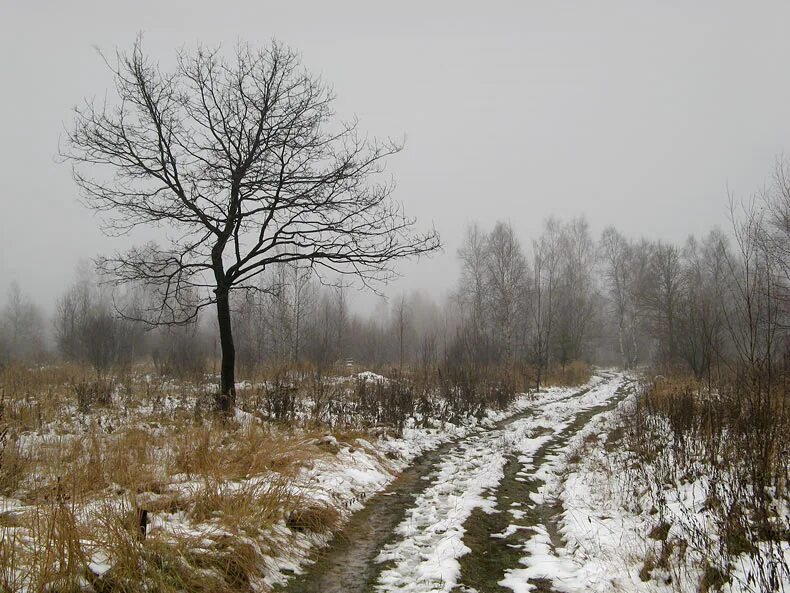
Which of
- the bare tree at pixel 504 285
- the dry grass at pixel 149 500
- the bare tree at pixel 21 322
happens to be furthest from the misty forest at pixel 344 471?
the bare tree at pixel 21 322

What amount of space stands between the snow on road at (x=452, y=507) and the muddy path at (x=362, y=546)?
0.38 feet

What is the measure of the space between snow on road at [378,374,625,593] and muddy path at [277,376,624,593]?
0.38 feet

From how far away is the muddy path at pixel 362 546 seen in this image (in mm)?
3727

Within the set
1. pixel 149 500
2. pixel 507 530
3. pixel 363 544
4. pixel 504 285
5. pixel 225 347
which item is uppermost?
pixel 504 285

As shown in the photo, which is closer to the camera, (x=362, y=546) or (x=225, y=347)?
(x=362, y=546)

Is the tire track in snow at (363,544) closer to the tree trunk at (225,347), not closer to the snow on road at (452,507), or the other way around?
the snow on road at (452,507)

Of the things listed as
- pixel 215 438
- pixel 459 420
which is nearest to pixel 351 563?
pixel 215 438

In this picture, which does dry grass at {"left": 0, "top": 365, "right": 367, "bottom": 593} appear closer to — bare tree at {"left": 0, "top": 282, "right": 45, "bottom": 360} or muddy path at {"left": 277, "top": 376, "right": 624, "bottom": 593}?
muddy path at {"left": 277, "top": 376, "right": 624, "bottom": 593}

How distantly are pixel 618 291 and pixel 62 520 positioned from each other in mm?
43982

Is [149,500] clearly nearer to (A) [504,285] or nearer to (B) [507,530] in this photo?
(B) [507,530]

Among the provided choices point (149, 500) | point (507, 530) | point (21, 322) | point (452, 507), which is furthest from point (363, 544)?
point (21, 322)

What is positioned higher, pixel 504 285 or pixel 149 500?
pixel 504 285

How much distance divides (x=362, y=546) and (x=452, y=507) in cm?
152

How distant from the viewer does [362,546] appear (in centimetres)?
454
